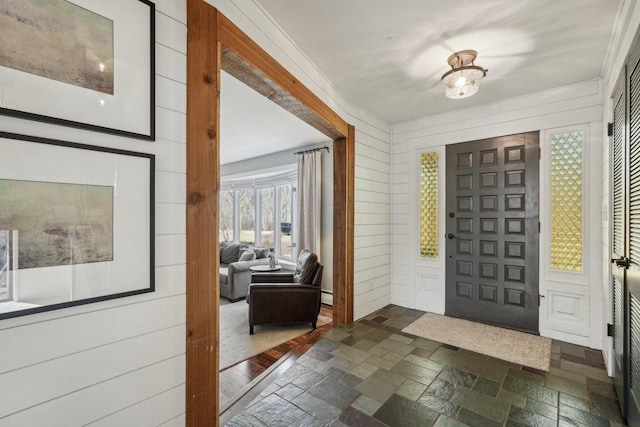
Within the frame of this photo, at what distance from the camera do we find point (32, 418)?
967mm

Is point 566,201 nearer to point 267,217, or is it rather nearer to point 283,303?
point 283,303

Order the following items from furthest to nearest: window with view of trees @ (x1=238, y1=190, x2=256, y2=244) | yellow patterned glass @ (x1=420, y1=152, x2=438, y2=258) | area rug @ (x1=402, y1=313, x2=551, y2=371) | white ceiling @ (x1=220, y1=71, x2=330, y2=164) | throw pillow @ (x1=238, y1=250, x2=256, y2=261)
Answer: window with view of trees @ (x1=238, y1=190, x2=256, y2=244) < throw pillow @ (x1=238, y1=250, x2=256, y2=261) < yellow patterned glass @ (x1=420, y1=152, x2=438, y2=258) < white ceiling @ (x1=220, y1=71, x2=330, y2=164) < area rug @ (x1=402, y1=313, x2=551, y2=371)

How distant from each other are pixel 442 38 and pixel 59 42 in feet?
7.55

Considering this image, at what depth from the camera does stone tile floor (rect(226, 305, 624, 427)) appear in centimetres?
182

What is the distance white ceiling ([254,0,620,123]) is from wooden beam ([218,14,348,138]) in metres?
0.29

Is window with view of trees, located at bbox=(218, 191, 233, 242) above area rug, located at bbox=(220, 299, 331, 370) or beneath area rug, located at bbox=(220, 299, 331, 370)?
above

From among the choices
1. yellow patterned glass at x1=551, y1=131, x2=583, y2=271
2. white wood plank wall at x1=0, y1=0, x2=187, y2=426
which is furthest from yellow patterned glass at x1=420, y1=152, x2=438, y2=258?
white wood plank wall at x1=0, y1=0, x2=187, y2=426

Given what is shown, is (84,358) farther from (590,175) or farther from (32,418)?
(590,175)

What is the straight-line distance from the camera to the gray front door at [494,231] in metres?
3.17

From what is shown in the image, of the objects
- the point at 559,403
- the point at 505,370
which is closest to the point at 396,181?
the point at 505,370

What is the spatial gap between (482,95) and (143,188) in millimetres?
3463

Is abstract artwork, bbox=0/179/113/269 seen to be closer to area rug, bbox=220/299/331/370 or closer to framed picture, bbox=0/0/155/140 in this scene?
framed picture, bbox=0/0/155/140

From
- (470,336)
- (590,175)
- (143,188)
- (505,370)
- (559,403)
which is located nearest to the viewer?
(143,188)

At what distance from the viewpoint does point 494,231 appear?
3.38 metres
